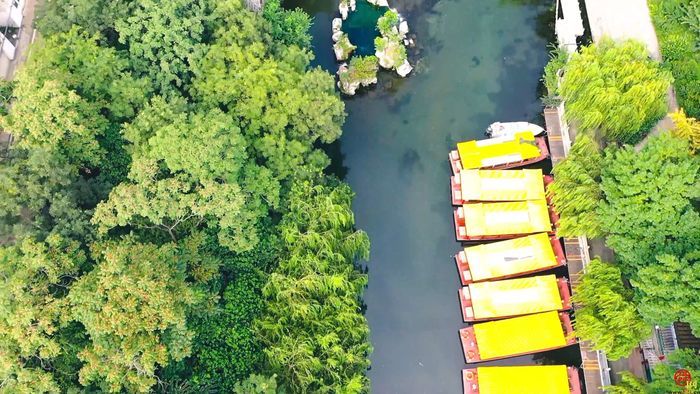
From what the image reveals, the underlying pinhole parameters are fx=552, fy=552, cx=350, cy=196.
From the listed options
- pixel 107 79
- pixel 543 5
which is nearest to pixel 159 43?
pixel 107 79

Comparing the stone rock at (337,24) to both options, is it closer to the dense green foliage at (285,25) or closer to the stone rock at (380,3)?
the stone rock at (380,3)

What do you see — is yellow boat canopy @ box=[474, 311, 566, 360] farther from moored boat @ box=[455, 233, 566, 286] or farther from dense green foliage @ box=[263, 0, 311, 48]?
dense green foliage @ box=[263, 0, 311, 48]

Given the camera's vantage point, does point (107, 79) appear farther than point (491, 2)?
No

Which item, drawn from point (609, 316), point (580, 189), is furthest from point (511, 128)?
point (609, 316)

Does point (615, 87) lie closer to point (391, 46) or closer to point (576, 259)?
point (576, 259)

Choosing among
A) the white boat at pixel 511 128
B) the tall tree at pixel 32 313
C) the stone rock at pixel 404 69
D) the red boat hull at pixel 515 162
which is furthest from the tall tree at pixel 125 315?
the white boat at pixel 511 128

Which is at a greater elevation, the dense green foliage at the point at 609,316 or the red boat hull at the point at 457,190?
the red boat hull at the point at 457,190

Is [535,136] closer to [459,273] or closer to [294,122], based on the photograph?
[459,273]
